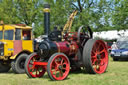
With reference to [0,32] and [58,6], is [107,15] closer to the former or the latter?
[58,6]

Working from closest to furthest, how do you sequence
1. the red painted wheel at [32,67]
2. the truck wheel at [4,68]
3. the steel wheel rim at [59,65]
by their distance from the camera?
the steel wheel rim at [59,65] < the red painted wheel at [32,67] < the truck wheel at [4,68]

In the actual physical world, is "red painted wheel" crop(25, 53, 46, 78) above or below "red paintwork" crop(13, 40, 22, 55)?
below

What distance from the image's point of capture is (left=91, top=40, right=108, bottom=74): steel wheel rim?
833 centimetres

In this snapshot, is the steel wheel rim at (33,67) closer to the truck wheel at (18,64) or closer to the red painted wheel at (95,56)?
the truck wheel at (18,64)

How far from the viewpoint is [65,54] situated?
26.1 ft

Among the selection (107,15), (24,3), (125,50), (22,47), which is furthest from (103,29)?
(22,47)

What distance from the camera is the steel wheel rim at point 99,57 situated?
8.33 meters

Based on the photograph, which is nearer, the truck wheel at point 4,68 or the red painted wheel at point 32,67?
the red painted wheel at point 32,67

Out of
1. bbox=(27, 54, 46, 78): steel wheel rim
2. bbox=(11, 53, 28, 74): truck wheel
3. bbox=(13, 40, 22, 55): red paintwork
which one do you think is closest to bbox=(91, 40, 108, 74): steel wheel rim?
bbox=(27, 54, 46, 78): steel wheel rim

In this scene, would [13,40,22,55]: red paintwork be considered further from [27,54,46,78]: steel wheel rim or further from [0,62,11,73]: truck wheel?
[27,54,46,78]: steel wheel rim

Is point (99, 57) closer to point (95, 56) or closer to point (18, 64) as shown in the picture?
point (95, 56)

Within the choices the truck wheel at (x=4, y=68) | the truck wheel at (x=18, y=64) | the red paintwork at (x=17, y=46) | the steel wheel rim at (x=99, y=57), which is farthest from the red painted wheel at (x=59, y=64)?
the truck wheel at (x=4, y=68)

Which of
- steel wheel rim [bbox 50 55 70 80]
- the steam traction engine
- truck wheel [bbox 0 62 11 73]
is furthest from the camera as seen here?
truck wheel [bbox 0 62 11 73]

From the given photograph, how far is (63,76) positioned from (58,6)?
2130cm
